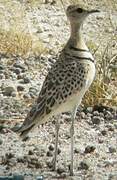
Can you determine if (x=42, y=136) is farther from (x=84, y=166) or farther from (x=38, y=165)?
(x=84, y=166)

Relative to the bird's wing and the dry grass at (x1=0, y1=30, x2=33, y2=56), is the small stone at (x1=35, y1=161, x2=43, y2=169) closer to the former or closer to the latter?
the bird's wing

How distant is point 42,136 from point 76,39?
1195 mm

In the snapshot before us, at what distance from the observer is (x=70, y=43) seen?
6.18m

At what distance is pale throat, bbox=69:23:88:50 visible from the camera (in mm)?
6156

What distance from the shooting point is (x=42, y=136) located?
6.98m

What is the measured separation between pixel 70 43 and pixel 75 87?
434 millimetres

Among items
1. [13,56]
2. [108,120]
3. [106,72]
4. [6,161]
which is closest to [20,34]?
[13,56]

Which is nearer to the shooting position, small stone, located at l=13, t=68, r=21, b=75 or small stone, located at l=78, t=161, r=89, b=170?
small stone, located at l=78, t=161, r=89, b=170

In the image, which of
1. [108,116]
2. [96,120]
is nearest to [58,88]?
[96,120]

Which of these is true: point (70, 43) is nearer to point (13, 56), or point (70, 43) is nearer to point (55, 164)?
point (55, 164)

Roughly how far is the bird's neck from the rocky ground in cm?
96

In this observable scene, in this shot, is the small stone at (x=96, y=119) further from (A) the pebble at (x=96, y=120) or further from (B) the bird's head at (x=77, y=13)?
(B) the bird's head at (x=77, y=13)

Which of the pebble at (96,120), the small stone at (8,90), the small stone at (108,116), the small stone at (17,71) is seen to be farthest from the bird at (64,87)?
the small stone at (17,71)

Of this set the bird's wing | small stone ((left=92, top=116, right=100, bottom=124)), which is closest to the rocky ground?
small stone ((left=92, top=116, right=100, bottom=124))
